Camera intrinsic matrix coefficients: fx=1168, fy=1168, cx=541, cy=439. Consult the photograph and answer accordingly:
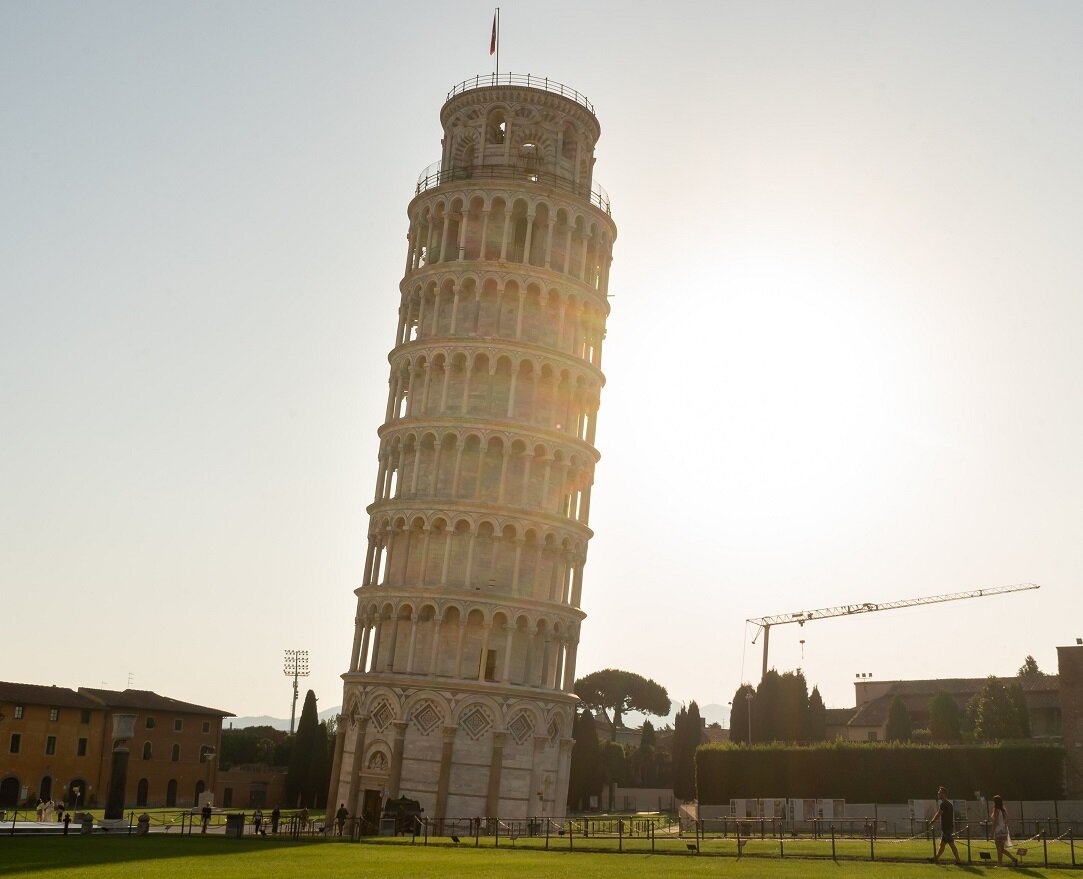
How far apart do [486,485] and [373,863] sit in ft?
92.8

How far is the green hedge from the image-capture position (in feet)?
211

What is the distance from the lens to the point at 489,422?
5606 centimetres

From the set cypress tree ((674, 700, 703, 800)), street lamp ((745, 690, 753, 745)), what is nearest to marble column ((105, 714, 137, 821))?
street lamp ((745, 690, 753, 745))

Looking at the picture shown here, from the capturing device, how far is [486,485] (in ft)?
185

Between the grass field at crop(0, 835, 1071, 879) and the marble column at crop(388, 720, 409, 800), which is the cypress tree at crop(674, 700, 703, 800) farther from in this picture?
the grass field at crop(0, 835, 1071, 879)

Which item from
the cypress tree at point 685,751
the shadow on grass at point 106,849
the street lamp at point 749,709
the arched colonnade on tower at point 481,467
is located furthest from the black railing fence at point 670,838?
the cypress tree at point 685,751

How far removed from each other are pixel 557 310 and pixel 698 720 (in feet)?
214

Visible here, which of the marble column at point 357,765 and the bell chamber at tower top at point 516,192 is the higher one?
the bell chamber at tower top at point 516,192

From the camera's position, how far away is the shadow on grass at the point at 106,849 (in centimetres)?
2878

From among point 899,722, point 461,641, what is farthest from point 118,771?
point 899,722

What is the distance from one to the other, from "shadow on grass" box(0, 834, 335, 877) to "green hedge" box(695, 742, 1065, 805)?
120ft

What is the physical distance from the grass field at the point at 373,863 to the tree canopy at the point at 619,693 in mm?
104379

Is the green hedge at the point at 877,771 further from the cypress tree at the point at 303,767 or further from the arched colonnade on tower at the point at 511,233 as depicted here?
the cypress tree at the point at 303,767

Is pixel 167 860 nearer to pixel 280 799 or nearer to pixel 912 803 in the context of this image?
pixel 912 803
